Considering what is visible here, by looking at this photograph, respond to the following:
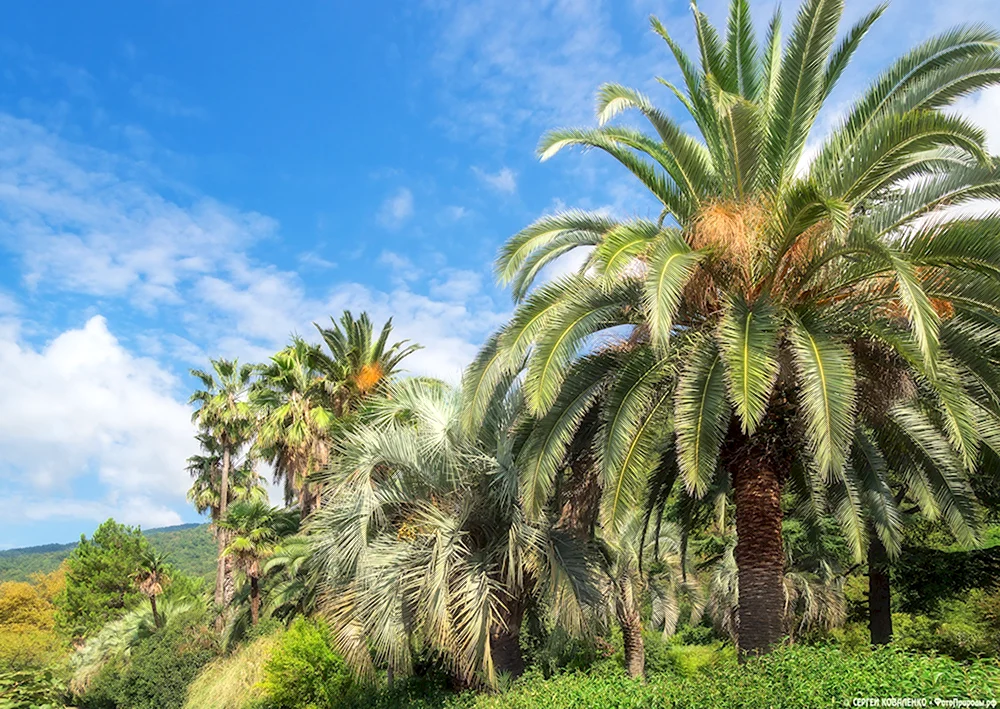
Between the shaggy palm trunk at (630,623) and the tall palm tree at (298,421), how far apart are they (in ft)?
29.1

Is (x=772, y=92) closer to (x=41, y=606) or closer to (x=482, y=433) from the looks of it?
(x=482, y=433)

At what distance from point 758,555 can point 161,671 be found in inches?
963

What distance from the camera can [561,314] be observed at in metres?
9.70

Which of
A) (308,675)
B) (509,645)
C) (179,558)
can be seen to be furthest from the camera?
(179,558)

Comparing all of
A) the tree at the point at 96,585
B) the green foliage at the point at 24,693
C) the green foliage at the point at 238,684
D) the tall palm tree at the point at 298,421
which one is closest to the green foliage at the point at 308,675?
the green foliage at the point at 238,684

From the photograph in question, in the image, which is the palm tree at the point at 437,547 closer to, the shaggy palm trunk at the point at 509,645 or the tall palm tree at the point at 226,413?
the shaggy palm trunk at the point at 509,645

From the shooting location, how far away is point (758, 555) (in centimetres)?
985

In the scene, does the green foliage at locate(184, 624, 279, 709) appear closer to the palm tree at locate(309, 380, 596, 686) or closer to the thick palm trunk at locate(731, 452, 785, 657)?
the palm tree at locate(309, 380, 596, 686)

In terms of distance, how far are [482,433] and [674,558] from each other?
43.2ft

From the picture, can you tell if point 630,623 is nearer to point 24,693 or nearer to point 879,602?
point 879,602

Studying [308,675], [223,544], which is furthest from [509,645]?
[223,544]

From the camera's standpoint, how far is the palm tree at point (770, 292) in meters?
8.40

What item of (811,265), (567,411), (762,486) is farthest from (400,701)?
(811,265)

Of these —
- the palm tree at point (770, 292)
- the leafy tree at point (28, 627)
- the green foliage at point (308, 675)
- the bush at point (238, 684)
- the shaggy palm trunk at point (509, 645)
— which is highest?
the palm tree at point (770, 292)
